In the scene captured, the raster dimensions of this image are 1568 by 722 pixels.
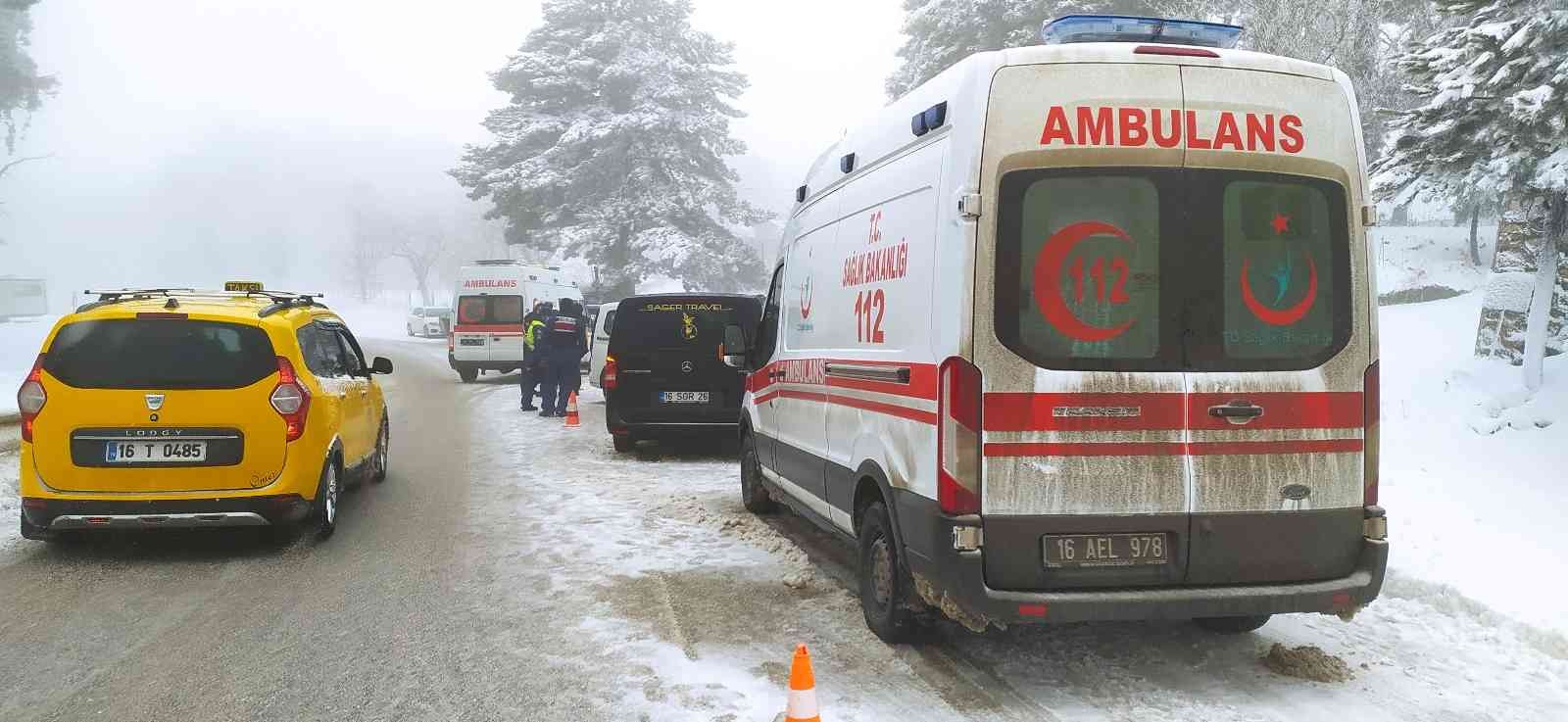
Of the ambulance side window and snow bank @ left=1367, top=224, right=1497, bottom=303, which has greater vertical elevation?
snow bank @ left=1367, top=224, right=1497, bottom=303

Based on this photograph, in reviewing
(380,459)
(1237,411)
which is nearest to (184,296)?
(380,459)

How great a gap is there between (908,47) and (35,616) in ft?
91.0

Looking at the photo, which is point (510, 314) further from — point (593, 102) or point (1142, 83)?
point (1142, 83)

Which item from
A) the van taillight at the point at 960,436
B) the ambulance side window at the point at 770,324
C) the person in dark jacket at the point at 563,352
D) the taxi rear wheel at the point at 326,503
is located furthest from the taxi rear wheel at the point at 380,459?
the van taillight at the point at 960,436

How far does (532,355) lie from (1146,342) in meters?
13.7

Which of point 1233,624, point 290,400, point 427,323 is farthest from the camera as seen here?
point 427,323

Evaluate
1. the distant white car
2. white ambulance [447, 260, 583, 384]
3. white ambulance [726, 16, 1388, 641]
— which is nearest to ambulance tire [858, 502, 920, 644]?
white ambulance [726, 16, 1388, 641]

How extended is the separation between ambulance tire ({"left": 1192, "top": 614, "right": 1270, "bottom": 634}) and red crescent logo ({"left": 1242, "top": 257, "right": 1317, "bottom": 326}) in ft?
5.25

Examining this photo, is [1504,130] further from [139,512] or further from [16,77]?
[16,77]

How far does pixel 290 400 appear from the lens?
6.64m

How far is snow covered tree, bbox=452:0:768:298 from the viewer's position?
3522 cm

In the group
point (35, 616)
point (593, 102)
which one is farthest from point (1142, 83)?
point (593, 102)

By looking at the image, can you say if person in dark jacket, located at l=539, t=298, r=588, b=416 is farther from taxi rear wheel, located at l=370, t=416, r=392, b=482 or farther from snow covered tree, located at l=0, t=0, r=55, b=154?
snow covered tree, located at l=0, t=0, r=55, b=154

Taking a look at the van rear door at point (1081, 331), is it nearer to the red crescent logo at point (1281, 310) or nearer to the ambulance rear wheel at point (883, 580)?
the red crescent logo at point (1281, 310)
